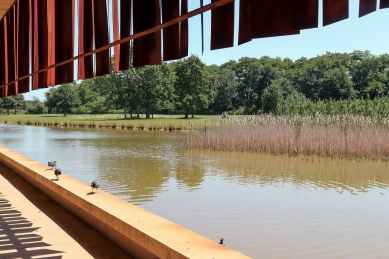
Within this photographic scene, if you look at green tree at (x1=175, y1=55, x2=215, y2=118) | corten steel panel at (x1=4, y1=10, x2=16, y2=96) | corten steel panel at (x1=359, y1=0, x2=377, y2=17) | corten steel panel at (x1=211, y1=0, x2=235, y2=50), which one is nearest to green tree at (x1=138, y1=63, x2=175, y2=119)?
green tree at (x1=175, y1=55, x2=215, y2=118)

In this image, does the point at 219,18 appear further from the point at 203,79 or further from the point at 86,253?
the point at 203,79

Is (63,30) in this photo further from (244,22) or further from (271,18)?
(271,18)

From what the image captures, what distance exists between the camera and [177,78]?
67.4 metres

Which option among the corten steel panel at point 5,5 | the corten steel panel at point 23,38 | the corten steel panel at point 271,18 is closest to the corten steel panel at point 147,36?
the corten steel panel at point 271,18

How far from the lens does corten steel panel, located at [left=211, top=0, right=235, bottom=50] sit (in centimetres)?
176

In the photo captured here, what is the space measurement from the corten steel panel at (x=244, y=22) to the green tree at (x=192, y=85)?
202ft

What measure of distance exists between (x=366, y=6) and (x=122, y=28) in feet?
5.47

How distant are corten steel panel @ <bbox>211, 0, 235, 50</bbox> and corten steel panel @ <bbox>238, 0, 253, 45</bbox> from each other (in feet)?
0.33

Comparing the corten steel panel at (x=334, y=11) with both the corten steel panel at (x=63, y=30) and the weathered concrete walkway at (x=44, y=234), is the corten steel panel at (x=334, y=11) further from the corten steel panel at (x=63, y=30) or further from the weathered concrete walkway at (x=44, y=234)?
the corten steel panel at (x=63, y=30)

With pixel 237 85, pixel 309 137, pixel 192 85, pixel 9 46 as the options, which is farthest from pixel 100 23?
pixel 237 85

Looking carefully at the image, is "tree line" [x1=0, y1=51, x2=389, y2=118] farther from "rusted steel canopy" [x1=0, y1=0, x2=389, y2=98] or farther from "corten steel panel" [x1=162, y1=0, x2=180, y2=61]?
"corten steel panel" [x1=162, y1=0, x2=180, y2=61]

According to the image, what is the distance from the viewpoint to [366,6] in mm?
1298

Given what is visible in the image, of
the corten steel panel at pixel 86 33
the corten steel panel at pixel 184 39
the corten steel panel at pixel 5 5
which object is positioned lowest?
the corten steel panel at pixel 184 39

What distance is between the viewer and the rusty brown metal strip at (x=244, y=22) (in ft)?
5.26
